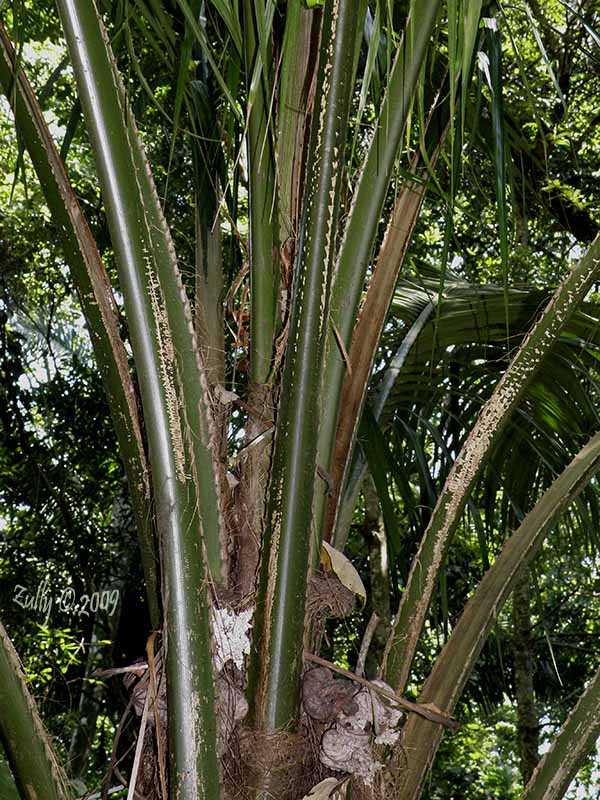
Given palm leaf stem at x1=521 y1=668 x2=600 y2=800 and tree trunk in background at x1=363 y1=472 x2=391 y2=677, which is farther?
tree trunk in background at x1=363 y1=472 x2=391 y2=677

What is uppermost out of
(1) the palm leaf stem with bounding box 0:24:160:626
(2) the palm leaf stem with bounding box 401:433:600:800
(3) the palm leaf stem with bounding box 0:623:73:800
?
(1) the palm leaf stem with bounding box 0:24:160:626

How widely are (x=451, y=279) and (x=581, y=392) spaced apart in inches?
19.0

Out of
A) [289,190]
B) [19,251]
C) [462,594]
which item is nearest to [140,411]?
[289,190]

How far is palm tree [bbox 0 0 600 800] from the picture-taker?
2.47ft

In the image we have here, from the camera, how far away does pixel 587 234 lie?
125 inches

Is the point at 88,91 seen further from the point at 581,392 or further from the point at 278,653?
the point at 581,392

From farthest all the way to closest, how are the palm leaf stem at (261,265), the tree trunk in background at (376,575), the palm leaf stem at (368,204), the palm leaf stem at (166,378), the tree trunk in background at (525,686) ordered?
the tree trunk in background at (525,686), the tree trunk in background at (376,575), the palm leaf stem at (261,265), the palm leaf stem at (368,204), the palm leaf stem at (166,378)

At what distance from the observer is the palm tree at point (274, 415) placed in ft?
2.47

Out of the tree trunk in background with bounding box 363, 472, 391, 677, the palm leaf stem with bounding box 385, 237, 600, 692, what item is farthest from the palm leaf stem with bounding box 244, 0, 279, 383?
the tree trunk in background with bounding box 363, 472, 391, 677

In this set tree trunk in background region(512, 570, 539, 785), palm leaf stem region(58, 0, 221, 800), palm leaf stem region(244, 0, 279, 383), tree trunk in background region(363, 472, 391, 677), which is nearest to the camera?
palm leaf stem region(58, 0, 221, 800)

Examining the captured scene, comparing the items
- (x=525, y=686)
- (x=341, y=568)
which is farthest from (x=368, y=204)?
(x=525, y=686)

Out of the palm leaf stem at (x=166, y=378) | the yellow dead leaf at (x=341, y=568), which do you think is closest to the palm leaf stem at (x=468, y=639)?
the yellow dead leaf at (x=341, y=568)

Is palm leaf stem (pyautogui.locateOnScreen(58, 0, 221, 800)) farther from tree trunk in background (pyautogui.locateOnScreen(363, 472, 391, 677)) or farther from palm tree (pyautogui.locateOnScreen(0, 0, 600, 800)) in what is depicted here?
tree trunk in background (pyautogui.locateOnScreen(363, 472, 391, 677))

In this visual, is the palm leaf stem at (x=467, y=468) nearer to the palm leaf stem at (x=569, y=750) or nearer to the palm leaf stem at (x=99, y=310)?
the palm leaf stem at (x=569, y=750)
